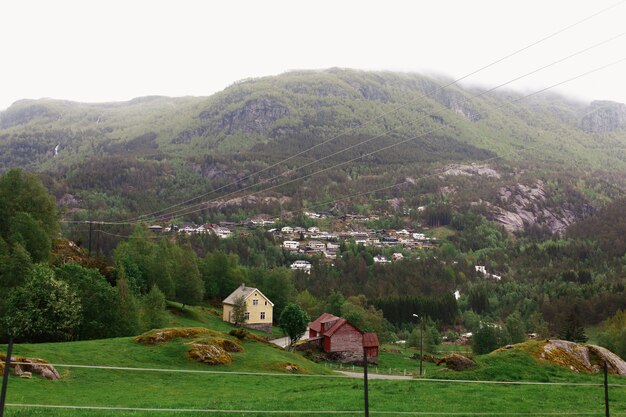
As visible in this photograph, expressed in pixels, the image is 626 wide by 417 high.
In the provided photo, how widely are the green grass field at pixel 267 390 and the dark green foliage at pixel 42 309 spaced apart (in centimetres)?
826

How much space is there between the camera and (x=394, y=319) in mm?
143000

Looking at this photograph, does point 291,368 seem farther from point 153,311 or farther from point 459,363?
point 153,311

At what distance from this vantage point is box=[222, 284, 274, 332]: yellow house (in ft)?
299

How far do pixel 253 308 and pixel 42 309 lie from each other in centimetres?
4860

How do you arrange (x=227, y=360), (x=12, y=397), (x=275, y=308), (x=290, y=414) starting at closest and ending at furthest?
(x=290, y=414), (x=12, y=397), (x=227, y=360), (x=275, y=308)

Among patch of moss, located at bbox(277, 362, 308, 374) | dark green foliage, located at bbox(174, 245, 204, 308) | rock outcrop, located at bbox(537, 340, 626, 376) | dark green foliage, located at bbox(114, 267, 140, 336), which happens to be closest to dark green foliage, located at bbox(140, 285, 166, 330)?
dark green foliage, located at bbox(114, 267, 140, 336)

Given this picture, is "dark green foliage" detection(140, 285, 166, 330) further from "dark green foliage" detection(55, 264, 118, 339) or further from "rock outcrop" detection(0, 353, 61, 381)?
"rock outcrop" detection(0, 353, 61, 381)

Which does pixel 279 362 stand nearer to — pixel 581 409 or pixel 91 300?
pixel 91 300

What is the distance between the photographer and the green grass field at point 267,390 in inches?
829

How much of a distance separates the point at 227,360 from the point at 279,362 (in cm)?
472

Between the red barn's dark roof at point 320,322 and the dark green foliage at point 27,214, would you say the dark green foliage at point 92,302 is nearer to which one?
the dark green foliage at point 27,214

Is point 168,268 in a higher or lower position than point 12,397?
higher

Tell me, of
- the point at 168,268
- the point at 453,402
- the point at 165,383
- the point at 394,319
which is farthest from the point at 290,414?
the point at 394,319

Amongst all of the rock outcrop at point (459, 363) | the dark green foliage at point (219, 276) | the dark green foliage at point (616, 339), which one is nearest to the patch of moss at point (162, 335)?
the rock outcrop at point (459, 363)
